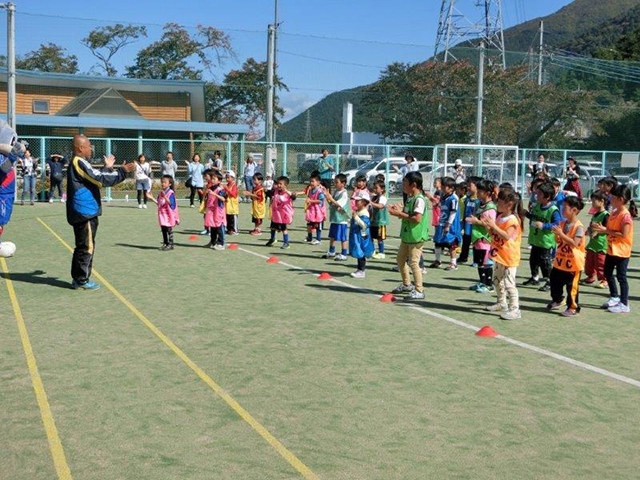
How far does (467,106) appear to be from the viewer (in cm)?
4156

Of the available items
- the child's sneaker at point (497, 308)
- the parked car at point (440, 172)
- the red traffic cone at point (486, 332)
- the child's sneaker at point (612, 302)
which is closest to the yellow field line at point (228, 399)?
the red traffic cone at point (486, 332)

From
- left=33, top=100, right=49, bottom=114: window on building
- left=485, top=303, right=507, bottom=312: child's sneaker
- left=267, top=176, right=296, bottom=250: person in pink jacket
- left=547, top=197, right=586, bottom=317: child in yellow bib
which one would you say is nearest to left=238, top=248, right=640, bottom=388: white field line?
left=485, top=303, right=507, bottom=312: child's sneaker

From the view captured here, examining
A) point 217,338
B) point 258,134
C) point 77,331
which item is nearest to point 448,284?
point 217,338

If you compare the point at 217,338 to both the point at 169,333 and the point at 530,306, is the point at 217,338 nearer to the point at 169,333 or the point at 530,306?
the point at 169,333

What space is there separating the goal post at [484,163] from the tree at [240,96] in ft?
72.5

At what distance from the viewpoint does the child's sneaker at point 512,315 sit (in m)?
9.39

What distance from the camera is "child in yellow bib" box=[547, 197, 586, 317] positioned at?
31.3 ft

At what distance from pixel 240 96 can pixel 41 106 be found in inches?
636

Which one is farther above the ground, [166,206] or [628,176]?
[628,176]

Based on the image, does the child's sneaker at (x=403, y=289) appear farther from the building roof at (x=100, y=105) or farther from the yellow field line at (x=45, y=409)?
the building roof at (x=100, y=105)

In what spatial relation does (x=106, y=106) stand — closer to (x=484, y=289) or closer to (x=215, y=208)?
(x=215, y=208)

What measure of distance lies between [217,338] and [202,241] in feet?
29.3

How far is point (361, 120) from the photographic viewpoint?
51.0 meters

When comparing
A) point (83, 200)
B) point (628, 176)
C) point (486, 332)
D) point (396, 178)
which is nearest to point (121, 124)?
point (396, 178)
